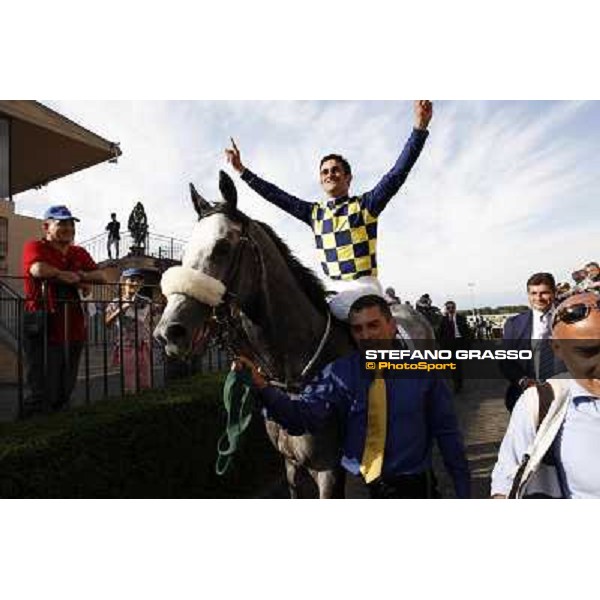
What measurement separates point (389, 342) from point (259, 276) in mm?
638

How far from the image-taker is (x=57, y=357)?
112 inches

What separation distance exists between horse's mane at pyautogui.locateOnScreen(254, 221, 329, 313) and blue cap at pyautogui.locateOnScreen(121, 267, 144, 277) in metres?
0.92

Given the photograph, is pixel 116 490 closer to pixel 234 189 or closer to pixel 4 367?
pixel 234 189

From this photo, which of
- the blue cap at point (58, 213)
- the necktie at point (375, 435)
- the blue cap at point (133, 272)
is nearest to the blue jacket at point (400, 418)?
the necktie at point (375, 435)

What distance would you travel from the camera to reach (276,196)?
2182 millimetres

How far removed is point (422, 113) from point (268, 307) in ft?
3.56

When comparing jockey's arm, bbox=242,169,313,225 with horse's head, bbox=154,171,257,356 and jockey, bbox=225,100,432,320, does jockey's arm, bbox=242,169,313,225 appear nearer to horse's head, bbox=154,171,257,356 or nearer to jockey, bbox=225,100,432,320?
jockey, bbox=225,100,432,320

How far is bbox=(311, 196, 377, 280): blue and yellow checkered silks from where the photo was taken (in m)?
2.17

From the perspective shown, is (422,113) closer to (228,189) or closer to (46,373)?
(228,189)

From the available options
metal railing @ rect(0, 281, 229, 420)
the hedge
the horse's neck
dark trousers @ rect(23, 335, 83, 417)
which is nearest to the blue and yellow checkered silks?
the horse's neck

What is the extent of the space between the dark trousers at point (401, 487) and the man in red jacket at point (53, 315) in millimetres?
1908

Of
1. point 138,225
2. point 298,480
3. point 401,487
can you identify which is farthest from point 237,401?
point 138,225

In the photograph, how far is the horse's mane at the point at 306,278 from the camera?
7.48 feet
